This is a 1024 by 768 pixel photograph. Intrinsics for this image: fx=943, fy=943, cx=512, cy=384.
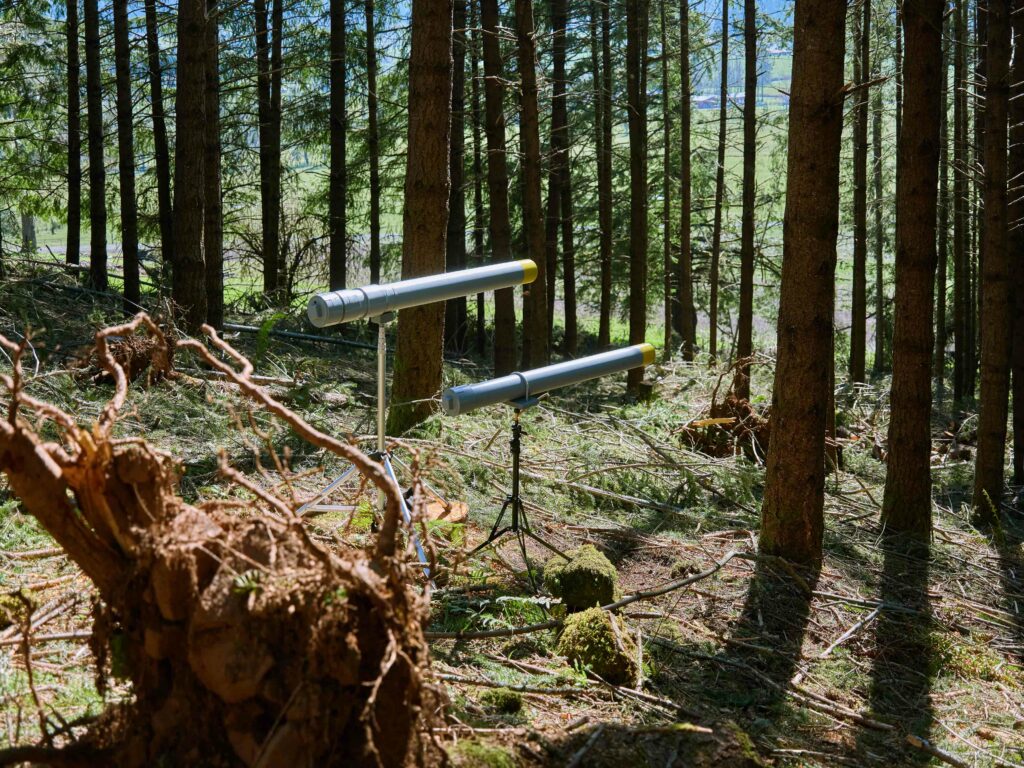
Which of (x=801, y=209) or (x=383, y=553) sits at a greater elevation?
(x=801, y=209)

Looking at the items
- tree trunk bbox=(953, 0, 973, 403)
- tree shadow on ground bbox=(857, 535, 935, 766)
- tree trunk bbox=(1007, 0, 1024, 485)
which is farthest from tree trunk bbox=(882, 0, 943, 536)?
tree trunk bbox=(953, 0, 973, 403)

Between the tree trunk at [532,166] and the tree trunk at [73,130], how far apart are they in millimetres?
6597

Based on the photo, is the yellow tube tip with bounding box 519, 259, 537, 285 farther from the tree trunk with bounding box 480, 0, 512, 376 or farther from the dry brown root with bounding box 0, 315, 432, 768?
the tree trunk with bounding box 480, 0, 512, 376

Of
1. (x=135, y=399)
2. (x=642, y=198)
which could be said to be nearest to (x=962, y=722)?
(x=135, y=399)

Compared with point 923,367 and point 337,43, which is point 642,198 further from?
point 923,367

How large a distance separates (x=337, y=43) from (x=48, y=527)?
45.4ft

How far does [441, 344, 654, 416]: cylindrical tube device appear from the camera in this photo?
461cm

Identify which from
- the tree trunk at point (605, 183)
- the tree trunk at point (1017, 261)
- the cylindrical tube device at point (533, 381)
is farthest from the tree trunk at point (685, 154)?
the cylindrical tube device at point (533, 381)

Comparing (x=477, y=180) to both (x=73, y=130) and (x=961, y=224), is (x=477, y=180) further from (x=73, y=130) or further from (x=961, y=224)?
(x=961, y=224)

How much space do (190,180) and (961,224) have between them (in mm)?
12606

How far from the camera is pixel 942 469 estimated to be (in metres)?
10.4

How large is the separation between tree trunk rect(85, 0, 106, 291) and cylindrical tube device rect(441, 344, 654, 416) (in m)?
8.95

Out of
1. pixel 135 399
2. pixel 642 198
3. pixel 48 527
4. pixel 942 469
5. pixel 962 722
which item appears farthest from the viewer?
pixel 642 198

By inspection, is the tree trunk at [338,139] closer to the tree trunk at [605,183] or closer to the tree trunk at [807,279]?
the tree trunk at [605,183]
